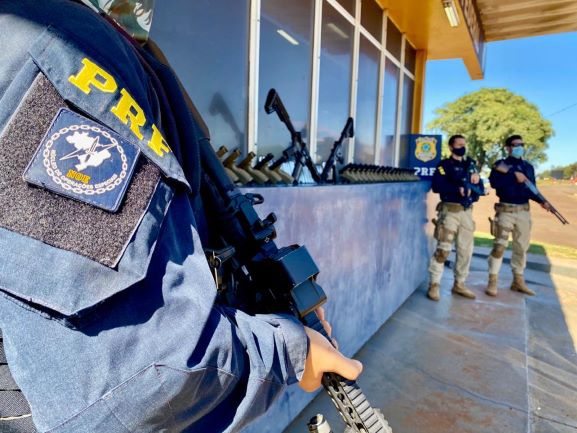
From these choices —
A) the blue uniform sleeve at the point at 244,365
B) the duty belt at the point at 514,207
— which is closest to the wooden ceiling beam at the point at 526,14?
the duty belt at the point at 514,207

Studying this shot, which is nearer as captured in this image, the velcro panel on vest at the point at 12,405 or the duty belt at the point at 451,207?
the velcro panel on vest at the point at 12,405

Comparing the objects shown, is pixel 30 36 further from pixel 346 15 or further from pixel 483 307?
pixel 483 307

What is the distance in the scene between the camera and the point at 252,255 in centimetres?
79

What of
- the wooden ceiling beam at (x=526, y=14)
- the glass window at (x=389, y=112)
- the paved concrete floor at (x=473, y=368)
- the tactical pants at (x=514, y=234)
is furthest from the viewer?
the glass window at (x=389, y=112)

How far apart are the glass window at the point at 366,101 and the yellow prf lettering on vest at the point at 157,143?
3.87m

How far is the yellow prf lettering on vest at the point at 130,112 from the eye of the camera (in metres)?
0.46

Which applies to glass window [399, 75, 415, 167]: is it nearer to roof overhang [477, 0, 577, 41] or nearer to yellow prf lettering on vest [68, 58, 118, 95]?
roof overhang [477, 0, 577, 41]

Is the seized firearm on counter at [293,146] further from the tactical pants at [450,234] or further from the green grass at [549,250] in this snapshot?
the green grass at [549,250]

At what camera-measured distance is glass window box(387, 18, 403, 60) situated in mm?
4729

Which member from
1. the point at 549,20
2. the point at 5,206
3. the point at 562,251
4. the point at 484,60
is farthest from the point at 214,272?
the point at 562,251

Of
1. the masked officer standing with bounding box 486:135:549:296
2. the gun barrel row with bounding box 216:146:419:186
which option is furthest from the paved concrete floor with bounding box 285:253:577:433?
the gun barrel row with bounding box 216:146:419:186

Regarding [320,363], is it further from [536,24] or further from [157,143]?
[536,24]

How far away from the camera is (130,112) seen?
476 mm

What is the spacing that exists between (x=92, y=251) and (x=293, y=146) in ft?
6.82
